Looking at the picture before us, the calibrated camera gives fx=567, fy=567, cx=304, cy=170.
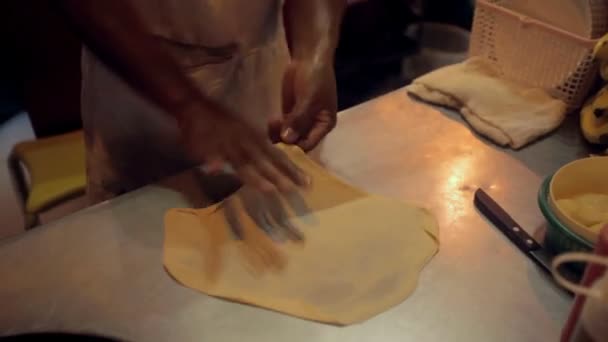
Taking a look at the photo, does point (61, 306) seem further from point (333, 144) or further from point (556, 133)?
point (556, 133)

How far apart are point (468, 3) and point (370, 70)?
43 centimetres

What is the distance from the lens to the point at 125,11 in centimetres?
67

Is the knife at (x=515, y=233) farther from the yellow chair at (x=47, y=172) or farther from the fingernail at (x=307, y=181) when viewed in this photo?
the yellow chair at (x=47, y=172)

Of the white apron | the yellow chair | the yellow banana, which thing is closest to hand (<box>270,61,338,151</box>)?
the white apron

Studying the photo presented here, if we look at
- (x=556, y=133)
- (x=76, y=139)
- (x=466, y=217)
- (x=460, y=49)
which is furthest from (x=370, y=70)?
(x=466, y=217)

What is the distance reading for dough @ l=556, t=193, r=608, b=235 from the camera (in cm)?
56

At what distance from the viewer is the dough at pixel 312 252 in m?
0.55

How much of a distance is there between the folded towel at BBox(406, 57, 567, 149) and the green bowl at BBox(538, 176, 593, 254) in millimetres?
193

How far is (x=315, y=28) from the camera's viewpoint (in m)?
0.80

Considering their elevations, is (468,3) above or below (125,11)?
below

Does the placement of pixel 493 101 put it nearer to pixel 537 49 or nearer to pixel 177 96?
pixel 537 49

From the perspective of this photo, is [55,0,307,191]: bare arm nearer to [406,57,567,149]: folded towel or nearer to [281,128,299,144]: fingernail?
[281,128,299,144]: fingernail

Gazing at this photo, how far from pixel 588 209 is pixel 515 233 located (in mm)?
80

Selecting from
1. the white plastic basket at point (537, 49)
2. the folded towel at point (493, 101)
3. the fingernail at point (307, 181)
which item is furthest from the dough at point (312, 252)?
the white plastic basket at point (537, 49)
